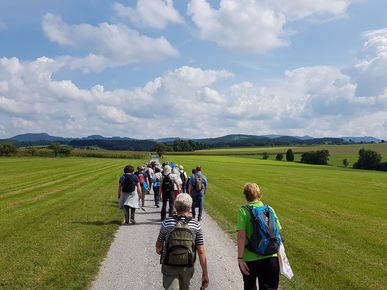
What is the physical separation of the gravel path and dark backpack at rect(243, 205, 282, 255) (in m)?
2.70

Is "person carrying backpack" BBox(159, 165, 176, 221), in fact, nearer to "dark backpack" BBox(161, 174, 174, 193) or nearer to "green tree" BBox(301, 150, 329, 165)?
"dark backpack" BBox(161, 174, 174, 193)

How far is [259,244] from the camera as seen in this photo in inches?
229

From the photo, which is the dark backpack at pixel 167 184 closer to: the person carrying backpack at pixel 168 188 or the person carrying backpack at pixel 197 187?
the person carrying backpack at pixel 168 188

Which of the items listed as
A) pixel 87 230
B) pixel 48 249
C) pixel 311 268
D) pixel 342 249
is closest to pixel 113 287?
pixel 48 249

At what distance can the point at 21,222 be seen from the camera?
16.3 metres

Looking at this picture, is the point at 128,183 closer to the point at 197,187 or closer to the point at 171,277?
the point at 197,187

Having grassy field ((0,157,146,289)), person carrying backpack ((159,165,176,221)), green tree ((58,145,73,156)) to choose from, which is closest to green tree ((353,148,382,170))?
green tree ((58,145,73,156))

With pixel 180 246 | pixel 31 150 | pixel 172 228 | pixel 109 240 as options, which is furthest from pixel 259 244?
pixel 31 150

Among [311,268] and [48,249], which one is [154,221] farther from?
[311,268]

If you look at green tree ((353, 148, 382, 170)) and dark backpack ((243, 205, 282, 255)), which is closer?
dark backpack ((243, 205, 282, 255))

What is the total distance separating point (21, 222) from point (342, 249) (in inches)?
460

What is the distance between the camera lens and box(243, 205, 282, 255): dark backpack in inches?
229

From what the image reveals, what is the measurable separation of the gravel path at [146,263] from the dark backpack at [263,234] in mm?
2695

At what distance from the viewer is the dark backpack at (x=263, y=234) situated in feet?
19.1
